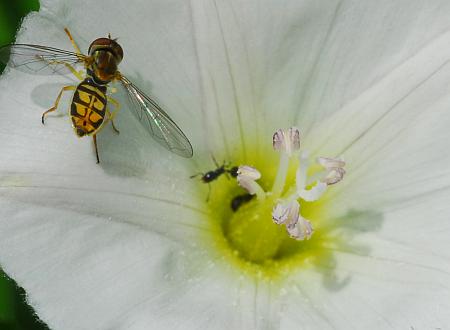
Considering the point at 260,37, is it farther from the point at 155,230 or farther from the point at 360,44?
the point at 155,230

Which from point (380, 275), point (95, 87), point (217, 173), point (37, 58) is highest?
point (37, 58)

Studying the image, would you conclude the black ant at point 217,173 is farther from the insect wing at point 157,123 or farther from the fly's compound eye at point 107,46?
the fly's compound eye at point 107,46

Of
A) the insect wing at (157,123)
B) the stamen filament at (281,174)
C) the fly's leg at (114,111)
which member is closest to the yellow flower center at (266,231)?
the stamen filament at (281,174)

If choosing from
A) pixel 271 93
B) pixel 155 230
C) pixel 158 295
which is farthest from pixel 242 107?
pixel 158 295

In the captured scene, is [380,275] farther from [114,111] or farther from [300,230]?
[114,111]

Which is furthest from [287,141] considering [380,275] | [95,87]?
[95,87]
